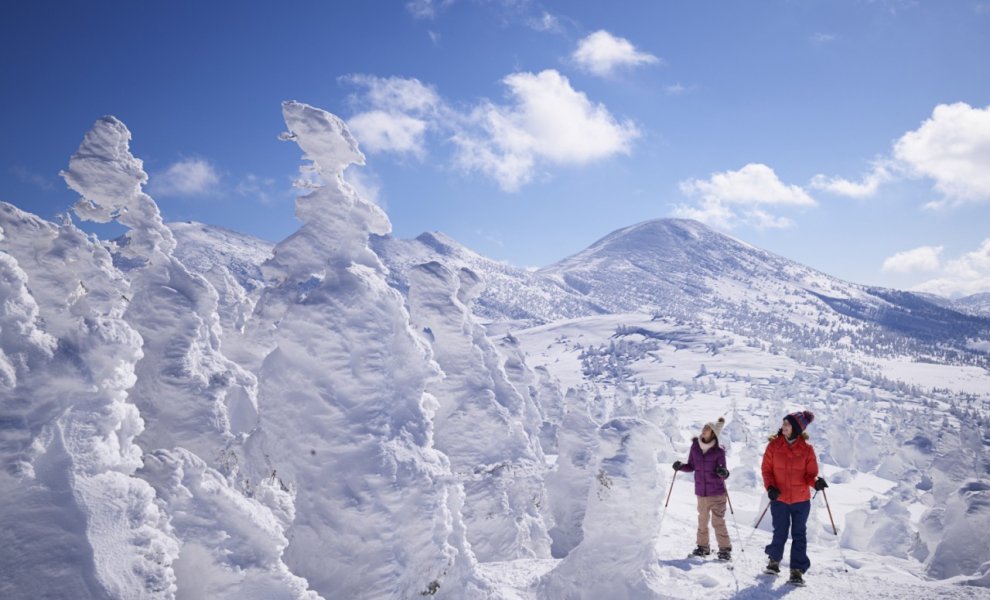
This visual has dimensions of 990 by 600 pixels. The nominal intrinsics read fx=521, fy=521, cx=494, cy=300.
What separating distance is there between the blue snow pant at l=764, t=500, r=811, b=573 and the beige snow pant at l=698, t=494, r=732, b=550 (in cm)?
82

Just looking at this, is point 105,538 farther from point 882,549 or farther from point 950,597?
point 882,549

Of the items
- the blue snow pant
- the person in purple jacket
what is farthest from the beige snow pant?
the blue snow pant

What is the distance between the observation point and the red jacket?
23.4 feet

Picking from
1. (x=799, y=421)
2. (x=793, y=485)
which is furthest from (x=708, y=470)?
(x=799, y=421)

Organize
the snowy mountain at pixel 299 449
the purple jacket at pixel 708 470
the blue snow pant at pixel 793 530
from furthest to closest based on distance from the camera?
1. the purple jacket at pixel 708 470
2. the blue snow pant at pixel 793 530
3. the snowy mountain at pixel 299 449

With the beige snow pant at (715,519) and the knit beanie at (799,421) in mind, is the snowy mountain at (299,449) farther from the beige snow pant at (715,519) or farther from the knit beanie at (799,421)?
the knit beanie at (799,421)

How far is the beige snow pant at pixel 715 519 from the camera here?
8250 millimetres

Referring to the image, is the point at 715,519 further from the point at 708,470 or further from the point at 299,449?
the point at 299,449

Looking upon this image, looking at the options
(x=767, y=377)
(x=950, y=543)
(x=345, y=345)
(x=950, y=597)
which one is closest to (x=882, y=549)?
(x=950, y=543)

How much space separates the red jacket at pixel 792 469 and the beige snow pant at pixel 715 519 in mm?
1061

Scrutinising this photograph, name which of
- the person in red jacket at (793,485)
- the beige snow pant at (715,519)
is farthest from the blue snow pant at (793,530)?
the beige snow pant at (715,519)

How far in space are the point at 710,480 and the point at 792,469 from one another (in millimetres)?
1496

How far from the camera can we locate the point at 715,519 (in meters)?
8.41

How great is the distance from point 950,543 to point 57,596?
1635 cm
